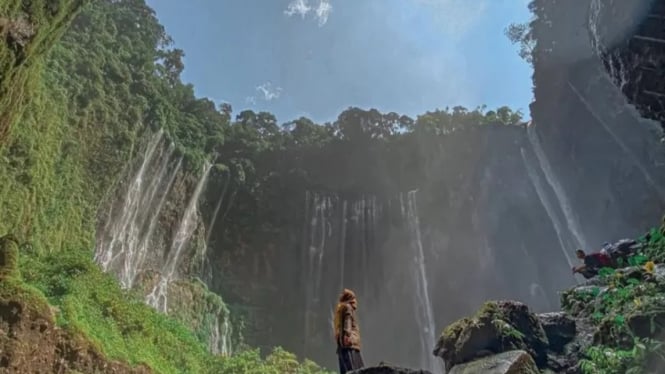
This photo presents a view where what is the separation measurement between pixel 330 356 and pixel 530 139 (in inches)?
527

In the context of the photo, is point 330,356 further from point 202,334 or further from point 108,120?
point 108,120

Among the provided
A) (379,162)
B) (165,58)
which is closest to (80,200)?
(165,58)

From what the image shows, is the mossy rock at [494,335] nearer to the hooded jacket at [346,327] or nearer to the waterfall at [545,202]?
the hooded jacket at [346,327]

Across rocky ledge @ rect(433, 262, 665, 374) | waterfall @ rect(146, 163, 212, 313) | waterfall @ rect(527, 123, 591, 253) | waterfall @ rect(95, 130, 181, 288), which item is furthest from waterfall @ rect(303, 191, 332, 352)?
rocky ledge @ rect(433, 262, 665, 374)

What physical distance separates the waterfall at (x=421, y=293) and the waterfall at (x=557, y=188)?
590cm

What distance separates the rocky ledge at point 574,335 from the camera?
470 cm

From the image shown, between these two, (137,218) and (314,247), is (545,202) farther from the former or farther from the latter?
(137,218)

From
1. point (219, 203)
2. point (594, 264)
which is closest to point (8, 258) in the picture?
point (594, 264)

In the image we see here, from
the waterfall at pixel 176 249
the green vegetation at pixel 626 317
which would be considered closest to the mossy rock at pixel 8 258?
the green vegetation at pixel 626 317

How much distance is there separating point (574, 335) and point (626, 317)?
1158 mm

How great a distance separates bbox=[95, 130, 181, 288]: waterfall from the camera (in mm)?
15641

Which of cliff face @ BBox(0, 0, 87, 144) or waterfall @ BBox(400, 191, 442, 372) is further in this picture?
waterfall @ BBox(400, 191, 442, 372)

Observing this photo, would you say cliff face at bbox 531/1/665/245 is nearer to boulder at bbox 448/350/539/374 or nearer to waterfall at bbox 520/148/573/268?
waterfall at bbox 520/148/573/268

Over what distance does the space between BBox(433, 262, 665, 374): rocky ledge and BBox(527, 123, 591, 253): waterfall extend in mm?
15743
